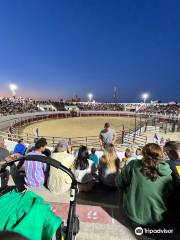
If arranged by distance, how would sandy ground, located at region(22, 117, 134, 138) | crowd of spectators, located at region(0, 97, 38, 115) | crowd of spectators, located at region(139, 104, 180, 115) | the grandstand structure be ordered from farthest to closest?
crowd of spectators, located at region(0, 97, 38, 115) < crowd of spectators, located at region(139, 104, 180, 115) < sandy ground, located at region(22, 117, 134, 138) < the grandstand structure

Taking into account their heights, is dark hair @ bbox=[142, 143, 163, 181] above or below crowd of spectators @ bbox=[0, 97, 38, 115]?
below

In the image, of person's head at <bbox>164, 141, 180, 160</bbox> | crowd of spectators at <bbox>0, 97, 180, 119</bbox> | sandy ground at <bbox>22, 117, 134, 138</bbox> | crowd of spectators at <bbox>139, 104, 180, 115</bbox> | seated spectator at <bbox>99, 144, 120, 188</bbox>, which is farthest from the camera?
crowd of spectators at <bbox>0, 97, 180, 119</bbox>

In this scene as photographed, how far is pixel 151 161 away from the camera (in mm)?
3021

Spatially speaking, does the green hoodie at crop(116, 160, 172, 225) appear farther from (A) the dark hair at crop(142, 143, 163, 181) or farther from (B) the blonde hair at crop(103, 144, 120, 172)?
(B) the blonde hair at crop(103, 144, 120, 172)

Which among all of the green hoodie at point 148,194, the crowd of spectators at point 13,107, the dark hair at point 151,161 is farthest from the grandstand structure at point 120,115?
the dark hair at point 151,161

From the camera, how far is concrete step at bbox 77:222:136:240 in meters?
3.12

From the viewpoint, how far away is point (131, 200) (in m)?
3.24

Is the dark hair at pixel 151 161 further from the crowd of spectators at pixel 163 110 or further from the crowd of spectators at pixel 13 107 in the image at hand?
the crowd of spectators at pixel 13 107

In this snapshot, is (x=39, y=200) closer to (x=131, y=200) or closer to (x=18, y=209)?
(x=18, y=209)

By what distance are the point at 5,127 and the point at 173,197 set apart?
1335 inches

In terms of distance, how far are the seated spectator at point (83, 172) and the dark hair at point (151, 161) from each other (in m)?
1.77

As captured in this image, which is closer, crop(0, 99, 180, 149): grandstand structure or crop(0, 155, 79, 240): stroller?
crop(0, 155, 79, 240): stroller

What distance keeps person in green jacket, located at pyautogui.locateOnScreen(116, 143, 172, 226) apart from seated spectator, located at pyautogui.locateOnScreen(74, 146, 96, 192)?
149 cm

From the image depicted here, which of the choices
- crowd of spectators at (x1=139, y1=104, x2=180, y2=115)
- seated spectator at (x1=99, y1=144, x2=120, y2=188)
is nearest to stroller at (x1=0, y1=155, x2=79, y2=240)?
seated spectator at (x1=99, y1=144, x2=120, y2=188)
